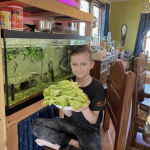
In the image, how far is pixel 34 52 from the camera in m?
1.24

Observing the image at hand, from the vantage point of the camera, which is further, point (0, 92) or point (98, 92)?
point (98, 92)

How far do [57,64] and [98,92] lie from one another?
724mm

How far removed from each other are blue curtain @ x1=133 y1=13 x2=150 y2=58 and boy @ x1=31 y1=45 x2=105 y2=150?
3.90 m

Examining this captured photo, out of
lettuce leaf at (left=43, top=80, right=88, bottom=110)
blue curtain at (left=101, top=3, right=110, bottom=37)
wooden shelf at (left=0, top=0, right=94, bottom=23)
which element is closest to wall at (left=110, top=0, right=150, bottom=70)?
blue curtain at (left=101, top=3, right=110, bottom=37)

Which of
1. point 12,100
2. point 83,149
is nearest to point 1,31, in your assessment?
point 12,100

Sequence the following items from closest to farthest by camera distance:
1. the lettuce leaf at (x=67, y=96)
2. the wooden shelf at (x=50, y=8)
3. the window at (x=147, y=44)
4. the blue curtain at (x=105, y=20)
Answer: the lettuce leaf at (x=67, y=96) < the wooden shelf at (x=50, y=8) < the blue curtain at (x=105, y=20) < the window at (x=147, y=44)

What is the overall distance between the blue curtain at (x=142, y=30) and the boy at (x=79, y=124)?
390cm

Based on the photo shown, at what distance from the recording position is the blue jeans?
35.4 inches

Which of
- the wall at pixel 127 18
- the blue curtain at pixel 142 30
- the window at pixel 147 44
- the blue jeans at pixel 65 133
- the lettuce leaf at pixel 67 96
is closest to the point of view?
the lettuce leaf at pixel 67 96

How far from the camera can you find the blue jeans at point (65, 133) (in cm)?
90

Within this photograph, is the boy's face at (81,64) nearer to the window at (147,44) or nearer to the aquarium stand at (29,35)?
the aquarium stand at (29,35)

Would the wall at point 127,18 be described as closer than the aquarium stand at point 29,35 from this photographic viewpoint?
No

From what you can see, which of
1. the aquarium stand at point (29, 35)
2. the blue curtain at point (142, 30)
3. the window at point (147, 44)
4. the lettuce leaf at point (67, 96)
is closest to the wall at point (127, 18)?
the blue curtain at point (142, 30)

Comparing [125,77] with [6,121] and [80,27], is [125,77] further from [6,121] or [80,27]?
[80,27]
